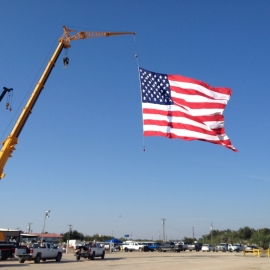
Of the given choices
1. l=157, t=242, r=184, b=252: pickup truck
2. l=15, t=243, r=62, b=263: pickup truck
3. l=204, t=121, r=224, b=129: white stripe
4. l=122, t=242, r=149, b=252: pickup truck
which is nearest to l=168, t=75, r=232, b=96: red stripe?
l=204, t=121, r=224, b=129: white stripe

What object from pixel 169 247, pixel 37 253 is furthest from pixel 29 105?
pixel 169 247

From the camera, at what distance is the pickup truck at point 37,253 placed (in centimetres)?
2972

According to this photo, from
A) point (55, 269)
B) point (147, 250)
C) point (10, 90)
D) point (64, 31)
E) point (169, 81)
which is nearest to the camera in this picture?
point (169, 81)

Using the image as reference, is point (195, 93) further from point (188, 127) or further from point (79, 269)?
point (79, 269)

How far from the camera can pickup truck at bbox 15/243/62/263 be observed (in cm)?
2972

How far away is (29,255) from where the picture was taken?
29703mm

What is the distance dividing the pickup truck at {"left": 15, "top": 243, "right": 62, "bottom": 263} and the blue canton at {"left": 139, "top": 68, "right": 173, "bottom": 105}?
19.5m

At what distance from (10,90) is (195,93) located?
3330 cm

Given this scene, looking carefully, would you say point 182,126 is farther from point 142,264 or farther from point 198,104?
point 142,264

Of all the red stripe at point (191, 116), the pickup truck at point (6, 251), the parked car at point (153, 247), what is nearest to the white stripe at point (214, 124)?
the red stripe at point (191, 116)

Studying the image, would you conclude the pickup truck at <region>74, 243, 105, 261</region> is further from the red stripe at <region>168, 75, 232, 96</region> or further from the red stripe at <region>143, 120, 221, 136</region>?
the red stripe at <region>168, 75, 232, 96</region>

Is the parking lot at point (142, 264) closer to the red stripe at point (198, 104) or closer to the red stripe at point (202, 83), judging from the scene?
the red stripe at point (198, 104)

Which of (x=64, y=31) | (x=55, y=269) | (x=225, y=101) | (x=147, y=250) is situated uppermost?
(x=64, y=31)

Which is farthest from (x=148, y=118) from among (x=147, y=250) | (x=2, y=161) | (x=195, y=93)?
(x=147, y=250)
